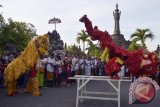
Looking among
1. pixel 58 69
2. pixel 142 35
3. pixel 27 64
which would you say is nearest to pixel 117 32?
pixel 142 35

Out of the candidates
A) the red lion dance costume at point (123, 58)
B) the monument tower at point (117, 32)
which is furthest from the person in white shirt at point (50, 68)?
the monument tower at point (117, 32)

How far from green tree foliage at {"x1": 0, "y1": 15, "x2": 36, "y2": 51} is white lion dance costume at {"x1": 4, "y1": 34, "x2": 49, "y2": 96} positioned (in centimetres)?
1714

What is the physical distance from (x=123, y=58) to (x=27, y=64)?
12.7 feet

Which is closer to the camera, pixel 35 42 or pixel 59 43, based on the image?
pixel 35 42

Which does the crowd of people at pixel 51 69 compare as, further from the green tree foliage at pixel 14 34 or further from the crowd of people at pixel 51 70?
the green tree foliage at pixel 14 34

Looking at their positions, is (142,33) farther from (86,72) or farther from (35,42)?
(35,42)

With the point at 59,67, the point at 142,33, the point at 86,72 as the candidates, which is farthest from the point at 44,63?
the point at 142,33

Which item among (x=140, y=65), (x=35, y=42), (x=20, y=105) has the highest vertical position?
(x=35, y=42)

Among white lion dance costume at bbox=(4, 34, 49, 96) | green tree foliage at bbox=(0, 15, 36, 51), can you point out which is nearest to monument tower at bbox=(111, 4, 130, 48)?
green tree foliage at bbox=(0, 15, 36, 51)

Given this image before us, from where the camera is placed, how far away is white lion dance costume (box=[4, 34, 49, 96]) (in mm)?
12094

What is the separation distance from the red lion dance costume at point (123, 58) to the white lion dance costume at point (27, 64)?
286cm

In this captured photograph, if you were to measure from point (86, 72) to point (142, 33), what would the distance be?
20.2 m

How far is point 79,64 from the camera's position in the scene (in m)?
19.0

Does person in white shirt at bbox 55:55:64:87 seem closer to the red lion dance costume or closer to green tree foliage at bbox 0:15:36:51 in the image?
the red lion dance costume
